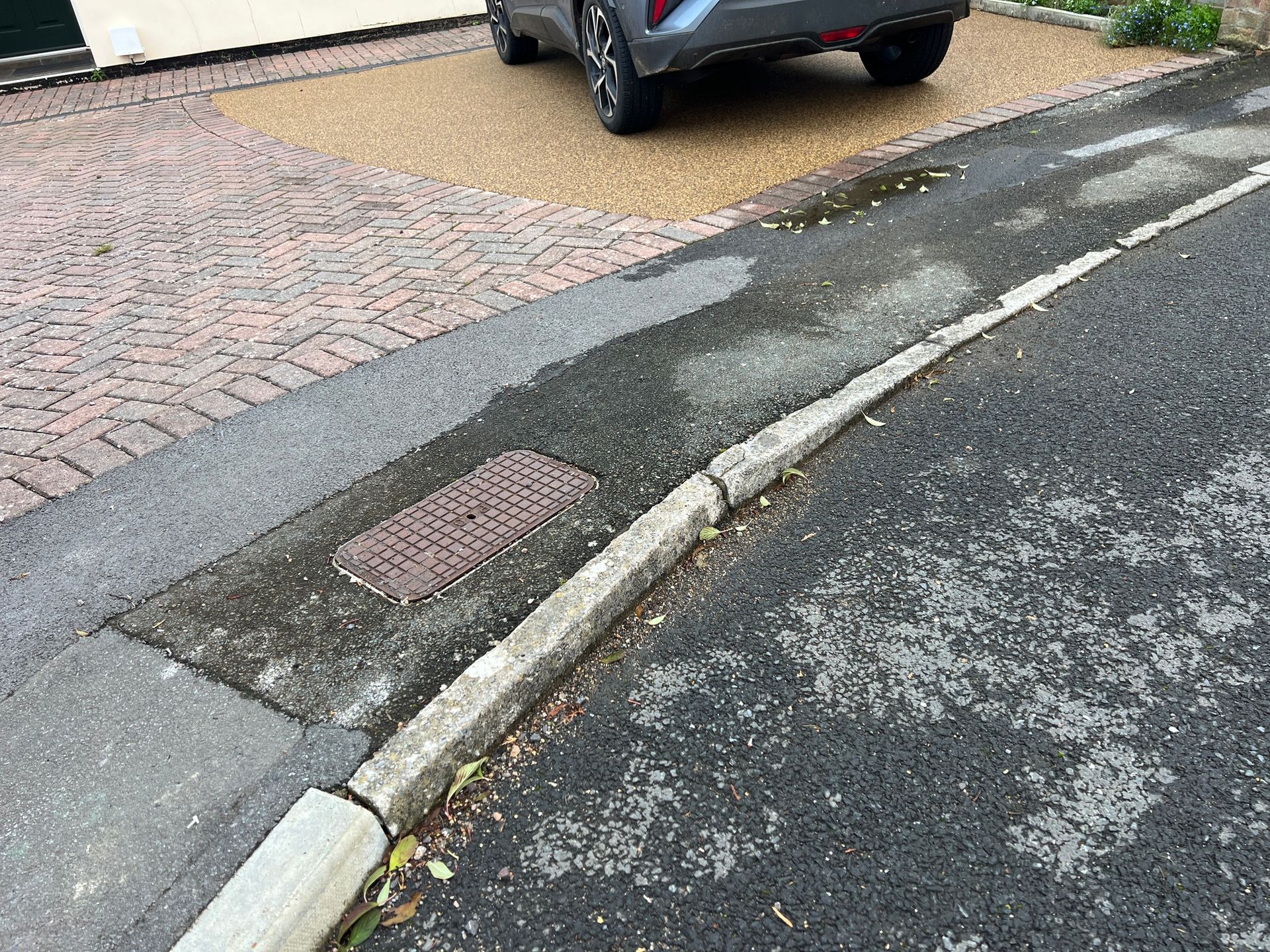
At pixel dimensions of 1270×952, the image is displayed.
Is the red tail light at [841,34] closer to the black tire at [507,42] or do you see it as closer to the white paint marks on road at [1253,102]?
the white paint marks on road at [1253,102]

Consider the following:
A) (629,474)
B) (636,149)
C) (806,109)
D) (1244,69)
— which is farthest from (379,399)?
(1244,69)

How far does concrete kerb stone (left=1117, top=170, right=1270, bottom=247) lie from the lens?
4.89 metres

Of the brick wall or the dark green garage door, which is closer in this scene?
the brick wall

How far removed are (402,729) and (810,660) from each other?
1104mm

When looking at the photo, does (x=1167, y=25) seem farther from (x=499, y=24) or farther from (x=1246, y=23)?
(x=499, y=24)

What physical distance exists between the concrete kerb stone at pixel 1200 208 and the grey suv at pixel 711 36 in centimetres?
230

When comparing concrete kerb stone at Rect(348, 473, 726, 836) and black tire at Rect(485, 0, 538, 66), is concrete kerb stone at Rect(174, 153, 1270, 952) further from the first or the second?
black tire at Rect(485, 0, 538, 66)

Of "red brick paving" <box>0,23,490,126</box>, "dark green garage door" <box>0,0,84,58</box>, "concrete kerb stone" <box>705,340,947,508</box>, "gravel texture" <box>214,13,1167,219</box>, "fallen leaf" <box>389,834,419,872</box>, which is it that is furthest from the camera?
"dark green garage door" <box>0,0,84,58</box>

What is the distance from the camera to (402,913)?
208 centimetres

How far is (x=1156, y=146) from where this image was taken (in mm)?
6184

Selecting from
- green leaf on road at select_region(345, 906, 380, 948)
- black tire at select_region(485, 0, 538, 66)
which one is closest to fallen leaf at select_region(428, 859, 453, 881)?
green leaf on road at select_region(345, 906, 380, 948)

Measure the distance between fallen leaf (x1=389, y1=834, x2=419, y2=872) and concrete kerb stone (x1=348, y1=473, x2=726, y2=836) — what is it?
3 centimetres

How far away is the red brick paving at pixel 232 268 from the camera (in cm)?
417

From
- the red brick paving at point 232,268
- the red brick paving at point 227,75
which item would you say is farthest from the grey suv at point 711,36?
the red brick paving at point 227,75
